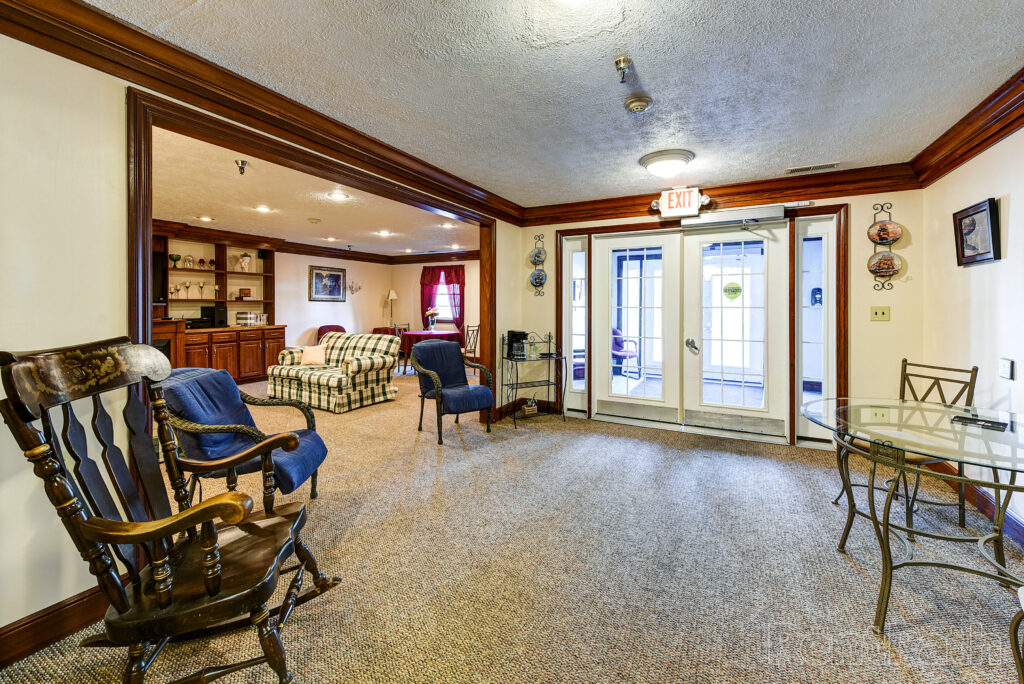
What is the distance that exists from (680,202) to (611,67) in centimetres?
239

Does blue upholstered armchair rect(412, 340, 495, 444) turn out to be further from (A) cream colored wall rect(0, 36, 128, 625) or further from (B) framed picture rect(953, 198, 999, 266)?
(B) framed picture rect(953, 198, 999, 266)

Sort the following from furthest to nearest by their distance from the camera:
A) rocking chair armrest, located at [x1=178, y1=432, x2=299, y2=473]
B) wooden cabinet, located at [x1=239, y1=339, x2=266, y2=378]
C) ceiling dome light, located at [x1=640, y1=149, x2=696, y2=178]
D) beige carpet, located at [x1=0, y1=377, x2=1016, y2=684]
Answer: wooden cabinet, located at [x1=239, y1=339, x2=266, y2=378] < ceiling dome light, located at [x1=640, y1=149, x2=696, y2=178] < rocking chair armrest, located at [x1=178, y1=432, x2=299, y2=473] < beige carpet, located at [x1=0, y1=377, x2=1016, y2=684]

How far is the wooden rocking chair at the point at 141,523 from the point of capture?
118 centimetres

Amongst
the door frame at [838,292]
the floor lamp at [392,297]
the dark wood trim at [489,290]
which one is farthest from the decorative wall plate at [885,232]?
the floor lamp at [392,297]

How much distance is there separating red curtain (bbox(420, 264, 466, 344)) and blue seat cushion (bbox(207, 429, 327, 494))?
22.6 feet

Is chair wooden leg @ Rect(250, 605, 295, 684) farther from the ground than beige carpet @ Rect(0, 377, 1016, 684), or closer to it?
farther from the ground

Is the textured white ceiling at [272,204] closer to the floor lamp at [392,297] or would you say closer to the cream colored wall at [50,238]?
the cream colored wall at [50,238]

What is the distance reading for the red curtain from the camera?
379 inches

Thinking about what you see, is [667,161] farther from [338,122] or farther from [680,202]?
[338,122]

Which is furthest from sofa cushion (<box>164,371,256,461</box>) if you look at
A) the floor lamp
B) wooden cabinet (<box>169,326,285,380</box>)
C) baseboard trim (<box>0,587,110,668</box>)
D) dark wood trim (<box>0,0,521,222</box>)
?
the floor lamp

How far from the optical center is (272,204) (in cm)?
520

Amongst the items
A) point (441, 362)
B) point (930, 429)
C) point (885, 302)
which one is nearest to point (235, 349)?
point (441, 362)

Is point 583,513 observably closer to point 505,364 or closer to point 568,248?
point 505,364

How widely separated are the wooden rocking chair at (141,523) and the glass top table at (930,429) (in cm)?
227
